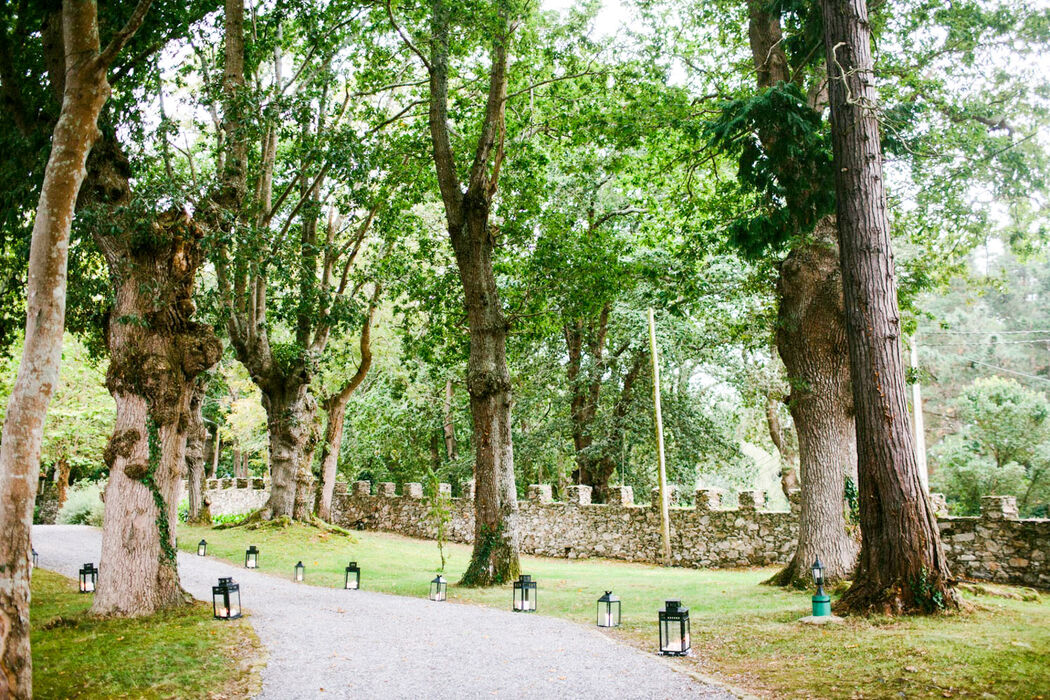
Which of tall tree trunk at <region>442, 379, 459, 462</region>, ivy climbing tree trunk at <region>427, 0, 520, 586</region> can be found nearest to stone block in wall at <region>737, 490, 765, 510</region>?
ivy climbing tree trunk at <region>427, 0, 520, 586</region>

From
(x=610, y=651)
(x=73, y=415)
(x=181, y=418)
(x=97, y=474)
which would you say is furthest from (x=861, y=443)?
(x=97, y=474)

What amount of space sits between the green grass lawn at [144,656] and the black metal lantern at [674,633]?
340 centimetres

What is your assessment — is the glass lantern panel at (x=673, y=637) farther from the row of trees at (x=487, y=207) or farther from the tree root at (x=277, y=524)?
the tree root at (x=277, y=524)

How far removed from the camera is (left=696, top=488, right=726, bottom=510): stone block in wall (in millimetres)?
17031

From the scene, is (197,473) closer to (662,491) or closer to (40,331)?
(662,491)

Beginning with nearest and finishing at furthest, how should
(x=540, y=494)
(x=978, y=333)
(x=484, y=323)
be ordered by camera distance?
(x=484, y=323) → (x=540, y=494) → (x=978, y=333)

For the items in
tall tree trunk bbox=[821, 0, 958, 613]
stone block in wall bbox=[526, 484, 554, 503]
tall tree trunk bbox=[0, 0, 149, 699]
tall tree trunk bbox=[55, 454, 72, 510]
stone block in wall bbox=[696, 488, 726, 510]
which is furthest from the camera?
tall tree trunk bbox=[55, 454, 72, 510]

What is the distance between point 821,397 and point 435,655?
6.70m

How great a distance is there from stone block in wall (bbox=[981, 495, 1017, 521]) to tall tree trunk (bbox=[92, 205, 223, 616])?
12360mm

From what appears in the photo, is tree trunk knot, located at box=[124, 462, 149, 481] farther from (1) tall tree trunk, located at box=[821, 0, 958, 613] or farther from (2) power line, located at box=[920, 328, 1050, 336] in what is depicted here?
(2) power line, located at box=[920, 328, 1050, 336]

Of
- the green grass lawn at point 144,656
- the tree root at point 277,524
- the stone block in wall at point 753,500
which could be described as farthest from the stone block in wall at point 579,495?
the green grass lawn at point 144,656

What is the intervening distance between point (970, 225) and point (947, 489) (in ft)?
45.2

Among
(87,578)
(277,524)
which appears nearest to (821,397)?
(87,578)

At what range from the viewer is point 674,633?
657cm
